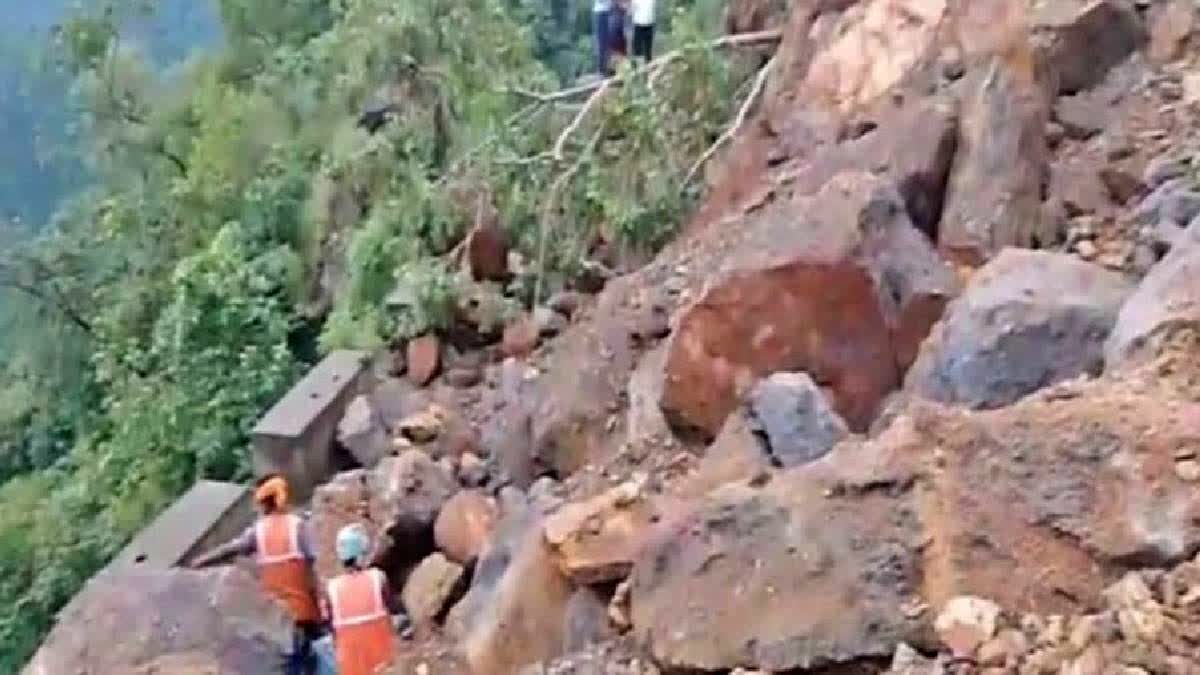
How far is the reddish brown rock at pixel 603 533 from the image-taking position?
4.86 metres

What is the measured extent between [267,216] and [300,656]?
25.2ft

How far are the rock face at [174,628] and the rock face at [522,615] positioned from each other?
0.84 meters

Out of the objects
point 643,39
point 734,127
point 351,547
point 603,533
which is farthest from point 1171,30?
point 643,39

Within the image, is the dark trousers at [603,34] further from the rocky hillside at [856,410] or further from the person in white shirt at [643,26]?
the rocky hillside at [856,410]

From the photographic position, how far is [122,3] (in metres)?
16.2

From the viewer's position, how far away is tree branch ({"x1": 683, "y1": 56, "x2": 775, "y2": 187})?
9164 mm

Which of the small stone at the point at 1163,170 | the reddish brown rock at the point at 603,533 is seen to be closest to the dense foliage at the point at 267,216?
the small stone at the point at 1163,170

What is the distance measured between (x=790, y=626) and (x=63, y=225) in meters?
16.1

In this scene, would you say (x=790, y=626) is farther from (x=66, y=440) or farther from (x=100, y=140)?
(x=100, y=140)

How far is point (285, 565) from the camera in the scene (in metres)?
6.34

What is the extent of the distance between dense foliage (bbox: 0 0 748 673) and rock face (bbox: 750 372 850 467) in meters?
4.04

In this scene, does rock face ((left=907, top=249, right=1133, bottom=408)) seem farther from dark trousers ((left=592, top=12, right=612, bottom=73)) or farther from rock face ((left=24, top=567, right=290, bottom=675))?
dark trousers ((left=592, top=12, right=612, bottom=73))

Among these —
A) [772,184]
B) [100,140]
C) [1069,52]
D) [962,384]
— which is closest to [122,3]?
[100,140]

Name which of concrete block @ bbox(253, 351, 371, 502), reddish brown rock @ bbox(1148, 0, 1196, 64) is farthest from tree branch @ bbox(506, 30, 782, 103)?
reddish brown rock @ bbox(1148, 0, 1196, 64)
